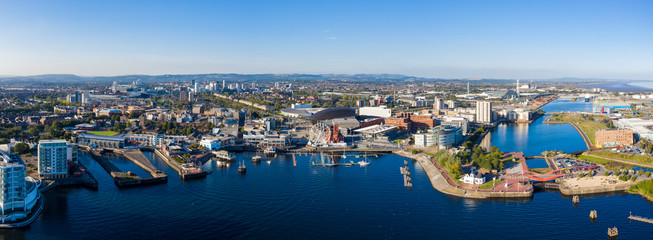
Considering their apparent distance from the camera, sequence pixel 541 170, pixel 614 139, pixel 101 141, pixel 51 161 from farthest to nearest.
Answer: pixel 101 141
pixel 614 139
pixel 541 170
pixel 51 161

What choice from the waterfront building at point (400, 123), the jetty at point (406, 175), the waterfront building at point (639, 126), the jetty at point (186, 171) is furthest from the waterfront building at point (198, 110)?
the waterfront building at point (639, 126)

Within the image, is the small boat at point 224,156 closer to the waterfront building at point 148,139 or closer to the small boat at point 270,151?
the small boat at point 270,151

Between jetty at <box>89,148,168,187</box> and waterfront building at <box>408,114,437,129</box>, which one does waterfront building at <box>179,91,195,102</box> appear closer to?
waterfront building at <box>408,114,437,129</box>

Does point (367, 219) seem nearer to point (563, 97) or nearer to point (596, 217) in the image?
point (596, 217)

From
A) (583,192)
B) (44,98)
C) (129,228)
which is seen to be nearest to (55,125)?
(129,228)

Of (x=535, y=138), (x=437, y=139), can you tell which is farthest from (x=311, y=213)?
(x=535, y=138)

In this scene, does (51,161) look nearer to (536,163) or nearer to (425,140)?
(425,140)
